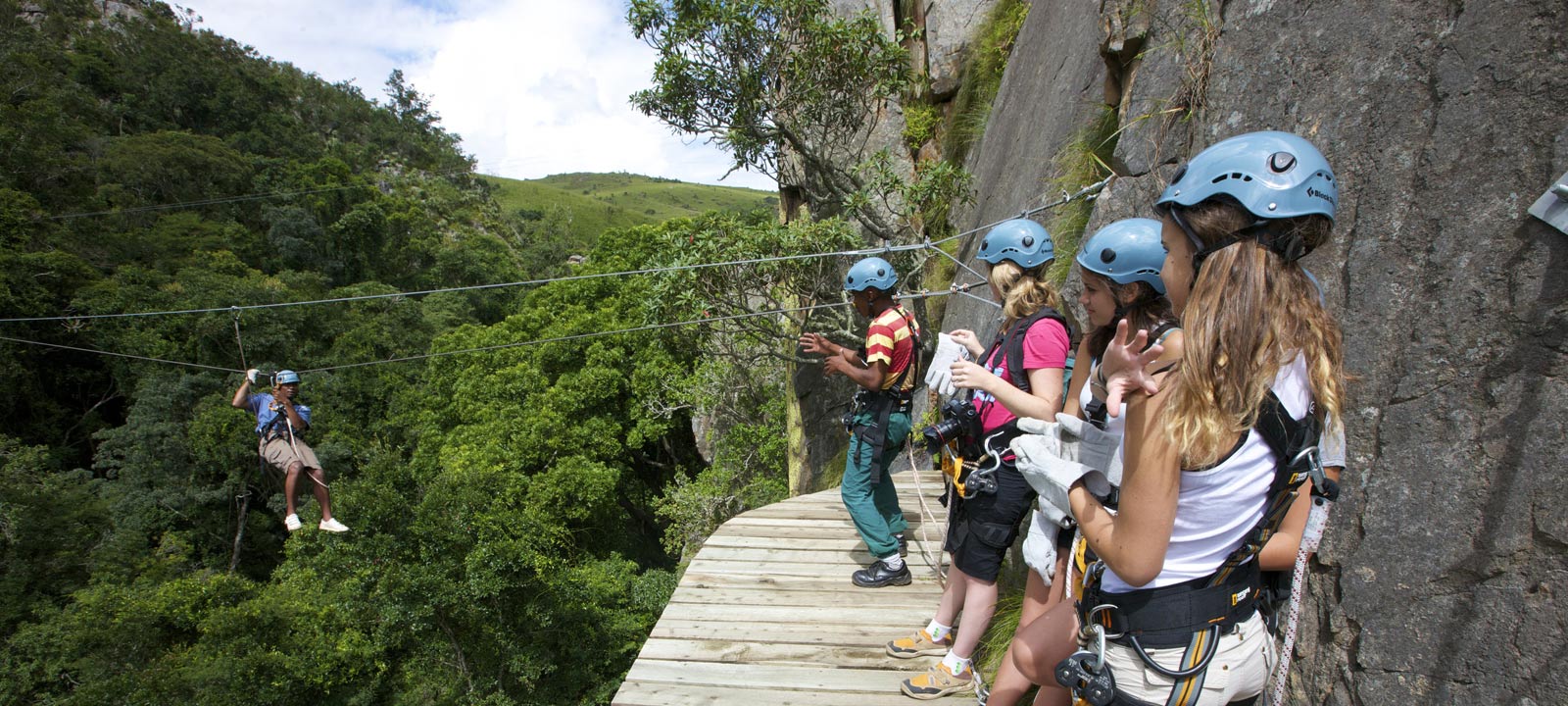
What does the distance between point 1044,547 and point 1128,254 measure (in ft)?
3.12

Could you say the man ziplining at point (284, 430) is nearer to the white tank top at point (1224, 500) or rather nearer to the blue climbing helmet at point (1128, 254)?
the blue climbing helmet at point (1128, 254)

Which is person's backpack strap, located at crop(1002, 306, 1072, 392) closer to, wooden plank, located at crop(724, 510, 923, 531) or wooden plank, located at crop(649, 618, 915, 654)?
wooden plank, located at crop(649, 618, 915, 654)

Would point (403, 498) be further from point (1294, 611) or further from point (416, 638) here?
point (1294, 611)

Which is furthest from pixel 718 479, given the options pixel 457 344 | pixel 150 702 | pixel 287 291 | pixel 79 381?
pixel 79 381

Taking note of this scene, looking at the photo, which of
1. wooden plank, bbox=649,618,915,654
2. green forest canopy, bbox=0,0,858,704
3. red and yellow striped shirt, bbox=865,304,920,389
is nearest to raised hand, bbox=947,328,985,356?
red and yellow striped shirt, bbox=865,304,920,389

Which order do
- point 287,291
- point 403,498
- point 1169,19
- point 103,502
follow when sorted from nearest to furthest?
point 1169,19
point 403,498
point 103,502
point 287,291

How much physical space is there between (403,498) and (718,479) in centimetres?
756

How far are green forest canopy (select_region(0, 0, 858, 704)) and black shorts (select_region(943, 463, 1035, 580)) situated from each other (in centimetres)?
664

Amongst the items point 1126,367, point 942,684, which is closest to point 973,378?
point 1126,367

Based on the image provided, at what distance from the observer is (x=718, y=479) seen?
17375 mm

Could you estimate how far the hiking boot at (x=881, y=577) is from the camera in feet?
13.5

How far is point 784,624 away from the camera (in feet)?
12.6

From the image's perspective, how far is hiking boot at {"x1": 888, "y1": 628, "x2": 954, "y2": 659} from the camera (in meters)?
3.40

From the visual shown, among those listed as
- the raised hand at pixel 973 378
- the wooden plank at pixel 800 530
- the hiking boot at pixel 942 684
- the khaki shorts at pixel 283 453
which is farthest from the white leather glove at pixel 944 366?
the khaki shorts at pixel 283 453
